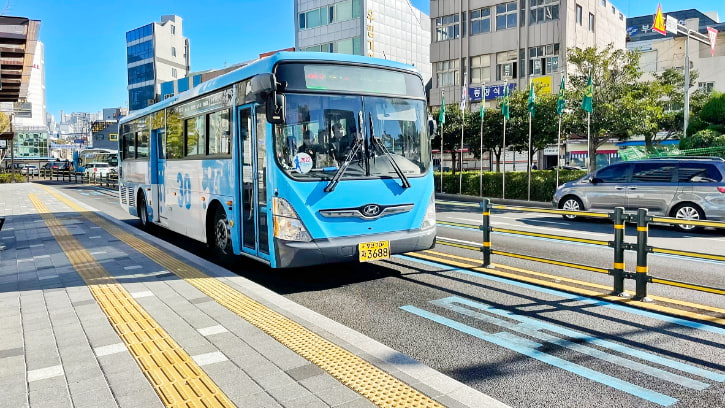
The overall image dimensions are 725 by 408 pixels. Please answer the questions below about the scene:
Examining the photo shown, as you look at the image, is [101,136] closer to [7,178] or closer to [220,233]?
[7,178]

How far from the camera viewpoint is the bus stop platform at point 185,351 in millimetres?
3727

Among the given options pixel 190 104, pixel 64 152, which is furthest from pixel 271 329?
pixel 64 152

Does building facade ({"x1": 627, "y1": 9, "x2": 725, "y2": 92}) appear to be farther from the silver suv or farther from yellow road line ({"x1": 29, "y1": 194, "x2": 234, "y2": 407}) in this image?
yellow road line ({"x1": 29, "y1": 194, "x2": 234, "y2": 407})

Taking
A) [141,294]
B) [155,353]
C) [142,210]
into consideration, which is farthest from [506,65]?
[155,353]

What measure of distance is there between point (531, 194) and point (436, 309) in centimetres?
1767

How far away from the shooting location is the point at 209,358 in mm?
4445

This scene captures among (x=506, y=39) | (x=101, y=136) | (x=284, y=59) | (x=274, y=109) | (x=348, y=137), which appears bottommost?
(x=348, y=137)

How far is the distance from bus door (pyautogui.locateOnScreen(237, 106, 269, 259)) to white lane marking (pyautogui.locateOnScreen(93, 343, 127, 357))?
2767mm

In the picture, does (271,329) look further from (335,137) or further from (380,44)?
(380,44)

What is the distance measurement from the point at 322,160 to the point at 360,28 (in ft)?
150

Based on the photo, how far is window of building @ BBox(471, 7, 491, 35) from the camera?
45438mm

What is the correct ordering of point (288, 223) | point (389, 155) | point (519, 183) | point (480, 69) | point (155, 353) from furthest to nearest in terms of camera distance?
1. point (480, 69)
2. point (519, 183)
3. point (389, 155)
4. point (288, 223)
5. point (155, 353)

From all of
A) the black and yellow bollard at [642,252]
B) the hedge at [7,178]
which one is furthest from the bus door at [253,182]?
the hedge at [7,178]

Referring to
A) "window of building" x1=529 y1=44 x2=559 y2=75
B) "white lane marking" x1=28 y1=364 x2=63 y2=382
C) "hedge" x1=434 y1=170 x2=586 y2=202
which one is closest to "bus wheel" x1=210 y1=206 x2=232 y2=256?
"white lane marking" x1=28 y1=364 x2=63 y2=382
